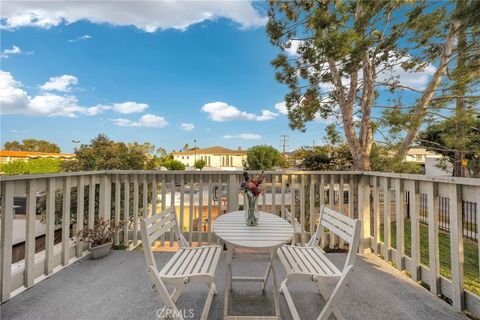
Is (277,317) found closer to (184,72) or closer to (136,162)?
(136,162)

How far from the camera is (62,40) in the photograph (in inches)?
238

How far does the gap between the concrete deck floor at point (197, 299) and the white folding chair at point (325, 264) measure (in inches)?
12.2

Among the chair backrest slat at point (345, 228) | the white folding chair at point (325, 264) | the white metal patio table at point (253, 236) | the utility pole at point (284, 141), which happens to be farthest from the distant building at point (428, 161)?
the utility pole at point (284, 141)

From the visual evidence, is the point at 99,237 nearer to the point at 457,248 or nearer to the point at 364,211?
the point at 364,211

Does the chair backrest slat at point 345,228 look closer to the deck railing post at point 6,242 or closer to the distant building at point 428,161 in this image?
the distant building at point 428,161

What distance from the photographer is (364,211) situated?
2.95 metres

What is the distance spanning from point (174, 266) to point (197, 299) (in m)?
0.55

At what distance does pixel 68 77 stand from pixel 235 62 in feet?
28.4

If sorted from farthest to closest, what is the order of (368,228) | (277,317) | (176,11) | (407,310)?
1. (176,11)
2. (368,228)
3. (407,310)
4. (277,317)

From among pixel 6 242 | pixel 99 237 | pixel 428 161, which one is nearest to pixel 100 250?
pixel 99 237

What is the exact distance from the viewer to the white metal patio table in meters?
1.47

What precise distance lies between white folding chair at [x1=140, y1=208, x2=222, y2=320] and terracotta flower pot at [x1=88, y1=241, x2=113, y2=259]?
1459 millimetres

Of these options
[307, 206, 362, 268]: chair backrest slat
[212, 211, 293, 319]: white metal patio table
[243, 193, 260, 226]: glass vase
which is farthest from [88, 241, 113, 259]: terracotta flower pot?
[307, 206, 362, 268]: chair backrest slat

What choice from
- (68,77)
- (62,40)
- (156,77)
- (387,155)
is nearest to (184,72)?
(156,77)
